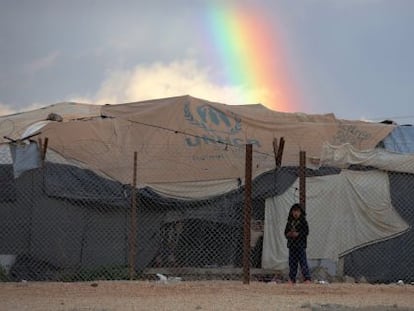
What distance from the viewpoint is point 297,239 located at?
13000mm

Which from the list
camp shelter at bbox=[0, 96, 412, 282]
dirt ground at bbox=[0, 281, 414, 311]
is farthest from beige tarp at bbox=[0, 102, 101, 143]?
dirt ground at bbox=[0, 281, 414, 311]

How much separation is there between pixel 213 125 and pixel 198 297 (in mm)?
7338

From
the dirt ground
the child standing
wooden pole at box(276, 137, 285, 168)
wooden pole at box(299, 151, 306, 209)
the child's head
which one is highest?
wooden pole at box(276, 137, 285, 168)

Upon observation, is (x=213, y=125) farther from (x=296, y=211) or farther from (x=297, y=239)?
(x=297, y=239)

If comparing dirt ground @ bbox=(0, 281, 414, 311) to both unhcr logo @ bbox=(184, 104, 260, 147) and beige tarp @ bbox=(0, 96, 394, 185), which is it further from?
unhcr logo @ bbox=(184, 104, 260, 147)

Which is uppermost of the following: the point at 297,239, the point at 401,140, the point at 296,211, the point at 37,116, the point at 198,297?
the point at 37,116

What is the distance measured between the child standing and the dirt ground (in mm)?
988

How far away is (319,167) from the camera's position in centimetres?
1614

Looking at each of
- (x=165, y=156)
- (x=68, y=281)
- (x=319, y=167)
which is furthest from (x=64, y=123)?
(x=319, y=167)

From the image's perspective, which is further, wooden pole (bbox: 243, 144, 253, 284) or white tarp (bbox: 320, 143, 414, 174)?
white tarp (bbox: 320, 143, 414, 174)

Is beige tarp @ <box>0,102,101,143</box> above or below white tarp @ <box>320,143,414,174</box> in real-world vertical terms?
above

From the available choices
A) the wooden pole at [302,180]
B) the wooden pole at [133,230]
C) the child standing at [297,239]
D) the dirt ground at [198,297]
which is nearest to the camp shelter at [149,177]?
the wooden pole at [133,230]

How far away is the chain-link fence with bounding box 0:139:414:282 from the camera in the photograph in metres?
14.1

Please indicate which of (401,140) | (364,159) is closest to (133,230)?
(364,159)
